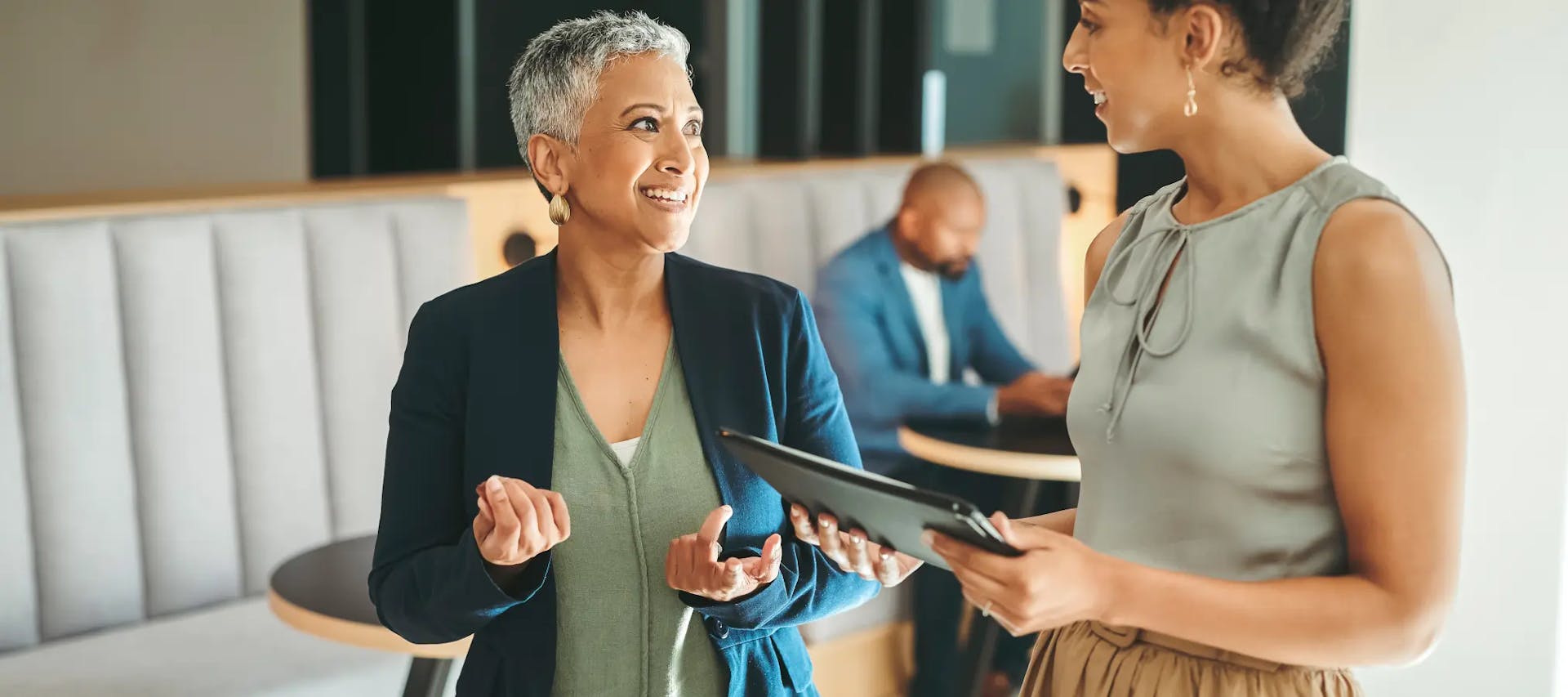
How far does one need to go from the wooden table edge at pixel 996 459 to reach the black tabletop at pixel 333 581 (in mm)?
1058

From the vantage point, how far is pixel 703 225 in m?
3.32

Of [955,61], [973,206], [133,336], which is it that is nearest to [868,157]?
[955,61]

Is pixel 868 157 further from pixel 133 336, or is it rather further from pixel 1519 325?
pixel 1519 325

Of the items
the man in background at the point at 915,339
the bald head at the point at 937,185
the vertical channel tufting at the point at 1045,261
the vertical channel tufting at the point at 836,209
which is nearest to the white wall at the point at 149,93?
the vertical channel tufting at the point at 836,209

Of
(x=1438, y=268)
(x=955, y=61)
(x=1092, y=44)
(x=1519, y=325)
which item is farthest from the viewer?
(x=955, y=61)

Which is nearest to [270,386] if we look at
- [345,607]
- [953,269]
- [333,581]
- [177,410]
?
[177,410]

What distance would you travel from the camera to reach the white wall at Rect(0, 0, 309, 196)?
11.5 feet

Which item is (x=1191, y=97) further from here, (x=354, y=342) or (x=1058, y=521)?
(x=354, y=342)

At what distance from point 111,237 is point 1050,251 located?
232cm

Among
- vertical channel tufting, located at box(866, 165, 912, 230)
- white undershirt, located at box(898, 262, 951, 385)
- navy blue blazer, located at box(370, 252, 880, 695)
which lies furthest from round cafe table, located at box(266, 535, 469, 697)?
vertical channel tufting, located at box(866, 165, 912, 230)

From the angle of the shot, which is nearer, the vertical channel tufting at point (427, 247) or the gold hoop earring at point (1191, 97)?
the gold hoop earring at point (1191, 97)

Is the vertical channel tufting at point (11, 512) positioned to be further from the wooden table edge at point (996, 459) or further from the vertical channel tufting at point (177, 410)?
the wooden table edge at point (996, 459)

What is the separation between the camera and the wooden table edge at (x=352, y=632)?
184 cm

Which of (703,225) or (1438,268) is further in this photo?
(703,225)
